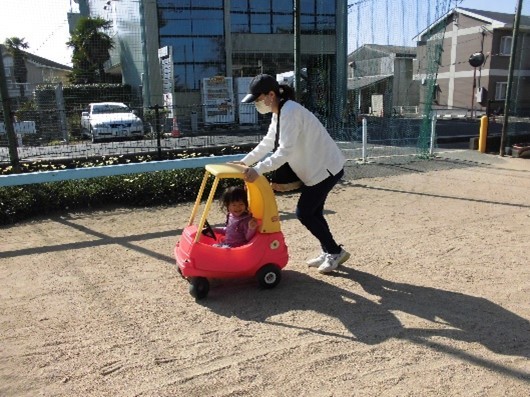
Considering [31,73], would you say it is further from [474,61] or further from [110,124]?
[474,61]

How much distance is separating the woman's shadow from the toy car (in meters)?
0.16

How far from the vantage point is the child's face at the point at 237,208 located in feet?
12.6

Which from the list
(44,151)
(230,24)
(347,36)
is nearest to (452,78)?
(230,24)

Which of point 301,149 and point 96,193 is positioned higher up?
point 301,149

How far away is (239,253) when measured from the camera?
3.66 m

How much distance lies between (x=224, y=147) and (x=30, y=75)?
7.51 meters

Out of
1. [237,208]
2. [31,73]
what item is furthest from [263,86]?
[31,73]

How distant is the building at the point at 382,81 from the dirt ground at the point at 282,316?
6.17 meters

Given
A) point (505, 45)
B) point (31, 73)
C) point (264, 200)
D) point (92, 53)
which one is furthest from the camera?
point (505, 45)

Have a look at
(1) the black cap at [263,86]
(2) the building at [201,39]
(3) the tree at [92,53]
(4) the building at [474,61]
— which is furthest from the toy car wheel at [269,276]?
(4) the building at [474,61]

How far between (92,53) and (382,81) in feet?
40.2

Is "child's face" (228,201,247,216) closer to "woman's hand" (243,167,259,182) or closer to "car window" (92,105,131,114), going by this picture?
"woman's hand" (243,167,259,182)

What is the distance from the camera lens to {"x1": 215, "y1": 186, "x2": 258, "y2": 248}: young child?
12.6ft

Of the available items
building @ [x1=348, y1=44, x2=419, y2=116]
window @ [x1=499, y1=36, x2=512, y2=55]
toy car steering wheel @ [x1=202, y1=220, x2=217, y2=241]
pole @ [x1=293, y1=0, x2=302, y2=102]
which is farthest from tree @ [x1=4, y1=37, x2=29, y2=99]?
window @ [x1=499, y1=36, x2=512, y2=55]
